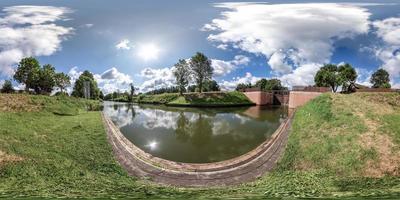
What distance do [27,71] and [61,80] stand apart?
28.1 ft

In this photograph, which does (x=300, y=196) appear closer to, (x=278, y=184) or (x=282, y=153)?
(x=278, y=184)

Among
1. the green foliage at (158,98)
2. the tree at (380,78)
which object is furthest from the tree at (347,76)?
the green foliage at (158,98)

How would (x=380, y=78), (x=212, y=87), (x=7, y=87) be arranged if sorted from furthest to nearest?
1. (x=212, y=87)
2. (x=380, y=78)
3. (x=7, y=87)

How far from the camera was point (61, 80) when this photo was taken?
44.4 meters

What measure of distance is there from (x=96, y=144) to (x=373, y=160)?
1203 cm

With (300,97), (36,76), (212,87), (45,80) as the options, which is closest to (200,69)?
(212,87)

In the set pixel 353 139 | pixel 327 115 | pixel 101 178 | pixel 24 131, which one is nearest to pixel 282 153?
pixel 353 139

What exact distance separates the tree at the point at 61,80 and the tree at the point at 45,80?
973 millimetres

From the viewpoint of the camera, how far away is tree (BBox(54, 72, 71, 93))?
42119 millimetres

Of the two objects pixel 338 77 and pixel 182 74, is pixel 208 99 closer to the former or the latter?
pixel 182 74

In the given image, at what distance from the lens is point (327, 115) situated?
1736 cm

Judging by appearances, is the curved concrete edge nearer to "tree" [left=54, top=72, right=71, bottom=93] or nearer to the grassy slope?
the grassy slope

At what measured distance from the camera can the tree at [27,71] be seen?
35.1 metres

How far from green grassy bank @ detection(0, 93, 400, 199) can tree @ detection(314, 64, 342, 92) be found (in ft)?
129
